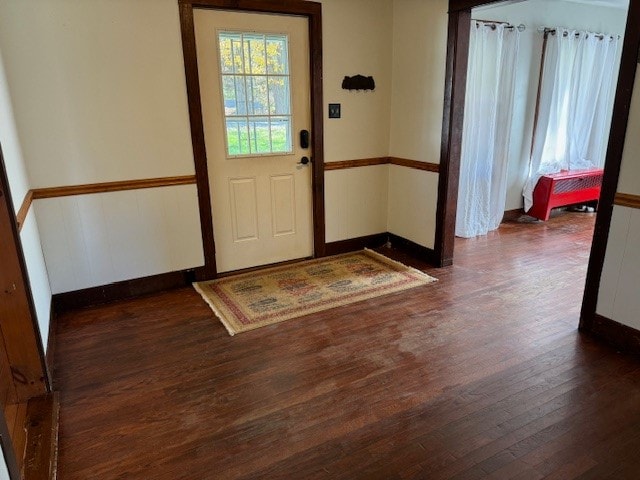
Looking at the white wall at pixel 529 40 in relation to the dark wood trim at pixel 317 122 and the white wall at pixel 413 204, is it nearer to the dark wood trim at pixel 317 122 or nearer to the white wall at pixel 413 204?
the white wall at pixel 413 204

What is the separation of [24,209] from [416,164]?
2796 millimetres

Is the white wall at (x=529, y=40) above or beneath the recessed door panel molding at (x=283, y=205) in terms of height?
above

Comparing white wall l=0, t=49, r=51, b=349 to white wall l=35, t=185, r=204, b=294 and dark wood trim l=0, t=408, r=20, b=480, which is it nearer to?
white wall l=35, t=185, r=204, b=294

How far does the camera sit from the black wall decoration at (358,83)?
11.8 feet

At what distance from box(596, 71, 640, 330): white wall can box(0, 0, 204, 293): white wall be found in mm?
2640

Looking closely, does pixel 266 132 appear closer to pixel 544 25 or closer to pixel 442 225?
pixel 442 225

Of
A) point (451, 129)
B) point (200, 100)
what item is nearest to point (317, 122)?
point (200, 100)

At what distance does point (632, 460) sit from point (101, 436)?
212cm

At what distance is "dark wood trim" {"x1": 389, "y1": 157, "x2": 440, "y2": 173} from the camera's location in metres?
3.54

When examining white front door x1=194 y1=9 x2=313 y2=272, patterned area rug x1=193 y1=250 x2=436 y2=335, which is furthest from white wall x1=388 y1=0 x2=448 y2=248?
white front door x1=194 y1=9 x2=313 y2=272

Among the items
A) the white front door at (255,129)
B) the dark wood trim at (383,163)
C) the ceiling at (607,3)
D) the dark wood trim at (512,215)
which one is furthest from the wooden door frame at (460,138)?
the ceiling at (607,3)

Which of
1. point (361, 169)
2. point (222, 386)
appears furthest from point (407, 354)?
point (361, 169)

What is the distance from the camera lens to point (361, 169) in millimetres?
3904

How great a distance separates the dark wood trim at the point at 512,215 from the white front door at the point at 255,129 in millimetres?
2512
